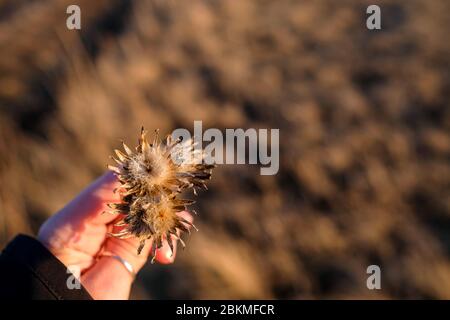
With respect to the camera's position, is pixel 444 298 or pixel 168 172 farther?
pixel 444 298

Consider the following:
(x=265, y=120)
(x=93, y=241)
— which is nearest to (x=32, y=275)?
(x=93, y=241)

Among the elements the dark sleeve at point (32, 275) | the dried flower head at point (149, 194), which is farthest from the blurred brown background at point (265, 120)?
the dried flower head at point (149, 194)

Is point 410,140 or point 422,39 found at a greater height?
point 422,39

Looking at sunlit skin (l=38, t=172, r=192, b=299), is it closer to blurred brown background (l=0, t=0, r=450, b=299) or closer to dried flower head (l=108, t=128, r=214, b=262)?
dried flower head (l=108, t=128, r=214, b=262)

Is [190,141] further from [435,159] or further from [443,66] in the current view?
[443,66]

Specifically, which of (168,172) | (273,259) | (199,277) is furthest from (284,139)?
(168,172)

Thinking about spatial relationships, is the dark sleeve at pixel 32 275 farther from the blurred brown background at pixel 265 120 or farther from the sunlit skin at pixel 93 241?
the blurred brown background at pixel 265 120
